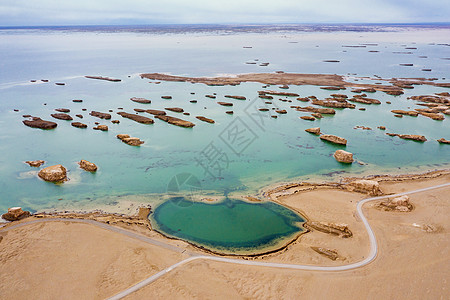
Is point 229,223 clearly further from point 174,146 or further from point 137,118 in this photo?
point 137,118


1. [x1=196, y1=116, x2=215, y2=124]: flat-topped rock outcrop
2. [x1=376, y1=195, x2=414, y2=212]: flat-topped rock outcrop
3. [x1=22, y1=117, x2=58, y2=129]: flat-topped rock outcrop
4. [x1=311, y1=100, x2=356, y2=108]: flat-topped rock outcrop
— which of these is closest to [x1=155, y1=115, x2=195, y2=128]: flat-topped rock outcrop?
[x1=196, y1=116, x2=215, y2=124]: flat-topped rock outcrop

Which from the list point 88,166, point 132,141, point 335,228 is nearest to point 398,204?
point 335,228

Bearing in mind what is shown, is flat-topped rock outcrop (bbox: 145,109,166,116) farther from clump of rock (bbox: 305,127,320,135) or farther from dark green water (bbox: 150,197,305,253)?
dark green water (bbox: 150,197,305,253)

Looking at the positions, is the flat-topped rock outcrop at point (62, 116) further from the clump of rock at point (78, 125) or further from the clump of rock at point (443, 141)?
the clump of rock at point (443, 141)

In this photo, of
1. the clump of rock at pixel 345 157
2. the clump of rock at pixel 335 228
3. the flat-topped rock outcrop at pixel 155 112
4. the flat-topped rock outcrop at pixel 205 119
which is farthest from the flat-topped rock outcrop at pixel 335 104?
the clump of rock at pixel 335 228

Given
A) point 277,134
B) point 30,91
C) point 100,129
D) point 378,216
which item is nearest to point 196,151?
point 277,134

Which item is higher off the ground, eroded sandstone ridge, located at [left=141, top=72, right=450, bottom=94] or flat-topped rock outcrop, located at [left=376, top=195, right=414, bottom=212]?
eroded sandstone ridge, located at [left=141, top=72, right=450, bottom=94]
